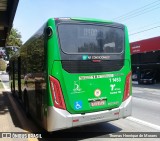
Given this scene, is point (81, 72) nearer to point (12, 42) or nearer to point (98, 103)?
point (98, 103)

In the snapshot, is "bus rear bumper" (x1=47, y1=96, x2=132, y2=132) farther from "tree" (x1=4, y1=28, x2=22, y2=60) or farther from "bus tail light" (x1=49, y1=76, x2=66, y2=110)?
"tree" (x1=4, y1=28, x2=22, y2=60)

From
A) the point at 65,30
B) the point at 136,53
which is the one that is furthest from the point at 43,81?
the point at 136,53

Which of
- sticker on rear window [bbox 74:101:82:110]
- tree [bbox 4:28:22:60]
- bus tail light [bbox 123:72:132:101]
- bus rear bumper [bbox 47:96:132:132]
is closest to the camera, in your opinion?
bus rear bumper [bbox 47:96:132:132]

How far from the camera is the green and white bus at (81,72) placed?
6.58 meters

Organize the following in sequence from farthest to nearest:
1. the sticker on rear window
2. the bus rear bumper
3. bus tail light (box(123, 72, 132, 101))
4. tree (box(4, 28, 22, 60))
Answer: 1. tree (box(4, 28, 22, 60))
2. bus tail light (box(123, 72, 132, 101))
3. the sticker on rear window
4. the bus rear bumper

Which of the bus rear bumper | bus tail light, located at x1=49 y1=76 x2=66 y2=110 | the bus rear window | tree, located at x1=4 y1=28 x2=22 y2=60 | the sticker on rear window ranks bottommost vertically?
the bus rear bumper

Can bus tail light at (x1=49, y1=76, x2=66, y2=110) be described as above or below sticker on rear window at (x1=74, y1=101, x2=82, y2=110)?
above

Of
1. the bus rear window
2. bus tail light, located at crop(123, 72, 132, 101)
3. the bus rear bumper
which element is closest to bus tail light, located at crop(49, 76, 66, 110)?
the bus rear bumper

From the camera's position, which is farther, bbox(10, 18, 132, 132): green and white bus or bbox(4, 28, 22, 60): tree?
bbox(4, 28, 22, 60): tree

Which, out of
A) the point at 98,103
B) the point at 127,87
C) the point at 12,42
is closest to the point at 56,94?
the point at 98,103

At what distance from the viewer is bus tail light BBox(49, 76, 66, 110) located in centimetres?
655

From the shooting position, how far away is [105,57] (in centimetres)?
727

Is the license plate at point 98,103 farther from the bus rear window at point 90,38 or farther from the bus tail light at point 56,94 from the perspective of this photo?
the bus rear window at point 90,38

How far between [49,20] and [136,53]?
3286cm
